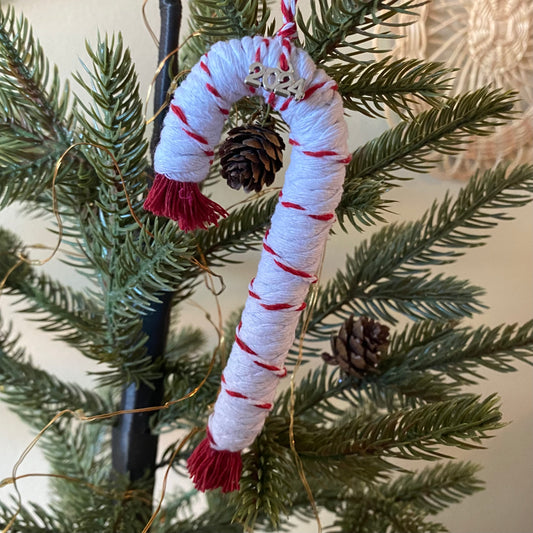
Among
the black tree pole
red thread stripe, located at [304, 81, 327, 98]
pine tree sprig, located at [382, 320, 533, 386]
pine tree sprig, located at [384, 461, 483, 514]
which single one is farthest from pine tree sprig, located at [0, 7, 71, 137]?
pine tree sprig, located at [384, 461, 483, 514]

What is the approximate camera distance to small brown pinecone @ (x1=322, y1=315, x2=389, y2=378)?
427mm

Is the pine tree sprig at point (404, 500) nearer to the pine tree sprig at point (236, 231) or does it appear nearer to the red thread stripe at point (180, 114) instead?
the pine tree sprig at point (236, 231)

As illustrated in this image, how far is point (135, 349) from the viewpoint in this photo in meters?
0.39

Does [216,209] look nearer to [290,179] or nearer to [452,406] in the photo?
[290,179]

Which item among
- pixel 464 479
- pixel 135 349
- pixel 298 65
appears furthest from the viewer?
pixel 464 479

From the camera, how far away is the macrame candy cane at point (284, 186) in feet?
0.90

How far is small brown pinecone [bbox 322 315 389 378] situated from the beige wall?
244 mm

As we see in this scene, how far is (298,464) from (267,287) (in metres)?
0.13

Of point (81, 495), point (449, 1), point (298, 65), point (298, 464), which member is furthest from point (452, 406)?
point (449, 1)

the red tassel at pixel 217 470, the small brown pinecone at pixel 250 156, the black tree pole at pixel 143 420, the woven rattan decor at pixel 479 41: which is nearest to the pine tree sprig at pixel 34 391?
the black tree pole at pixel 143 420

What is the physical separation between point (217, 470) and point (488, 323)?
0.51 meters

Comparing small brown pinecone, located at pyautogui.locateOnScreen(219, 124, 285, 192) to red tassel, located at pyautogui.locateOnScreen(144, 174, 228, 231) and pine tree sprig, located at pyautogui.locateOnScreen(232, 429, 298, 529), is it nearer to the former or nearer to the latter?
red tassel, located at pyautogui.locateOnScreen(144, 174, 228, 231)

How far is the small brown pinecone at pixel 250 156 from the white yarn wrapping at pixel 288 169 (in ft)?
0.03

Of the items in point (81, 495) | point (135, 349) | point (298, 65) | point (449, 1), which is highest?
point (449, 1)
